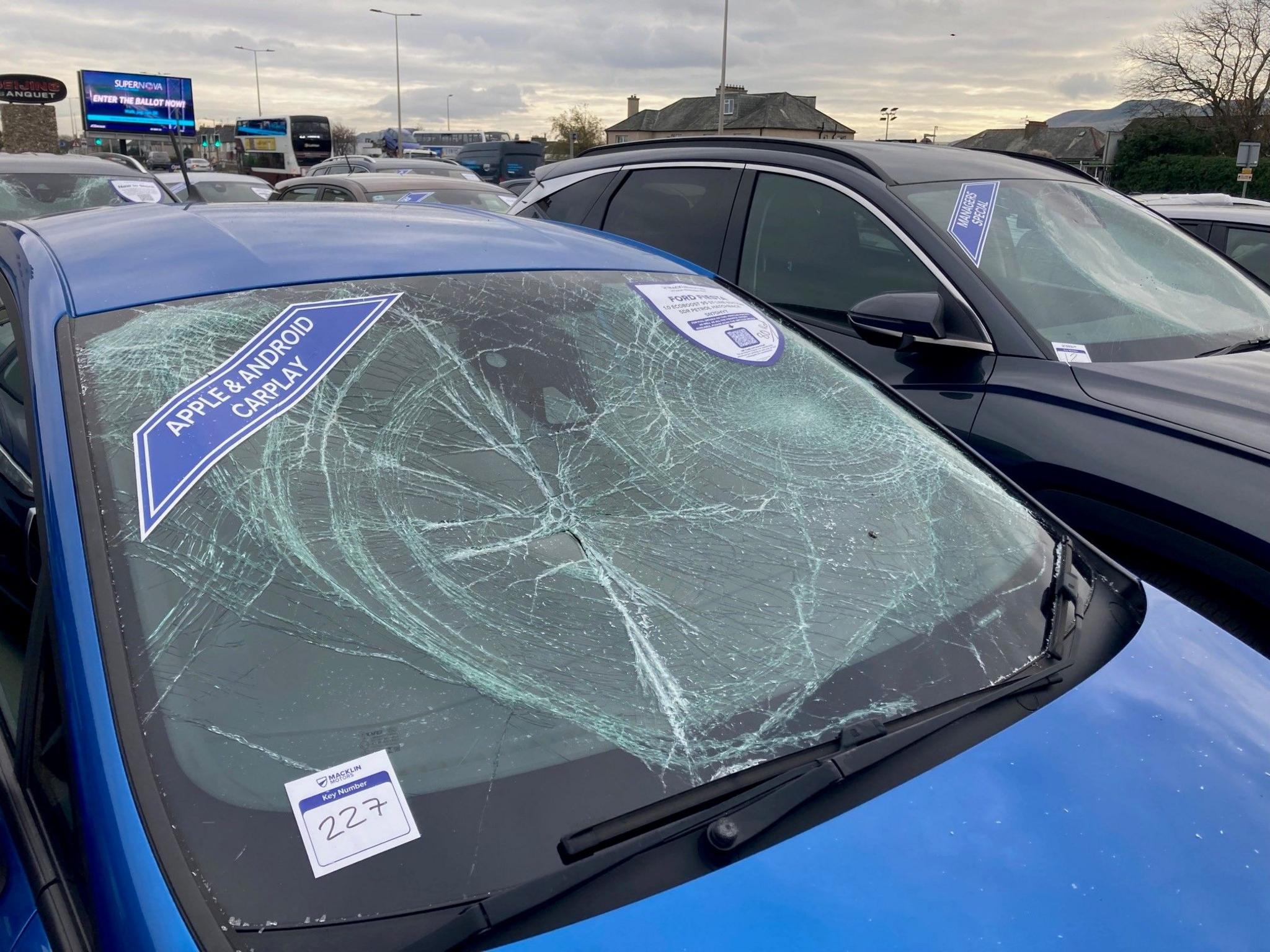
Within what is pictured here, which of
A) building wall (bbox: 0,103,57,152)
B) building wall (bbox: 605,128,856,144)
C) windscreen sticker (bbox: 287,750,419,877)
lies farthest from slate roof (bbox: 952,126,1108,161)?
windscreen sticker (bbox: 287,750,419,877)

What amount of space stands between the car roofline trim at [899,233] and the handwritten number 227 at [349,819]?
2.38 meters

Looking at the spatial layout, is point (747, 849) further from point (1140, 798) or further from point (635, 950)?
point (1140, 798)

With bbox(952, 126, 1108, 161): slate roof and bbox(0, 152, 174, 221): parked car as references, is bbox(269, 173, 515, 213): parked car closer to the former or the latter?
bbox(0, 152, 174, 221): parked car

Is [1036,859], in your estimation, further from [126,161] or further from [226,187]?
[226,187]

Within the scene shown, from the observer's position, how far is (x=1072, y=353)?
2850mm

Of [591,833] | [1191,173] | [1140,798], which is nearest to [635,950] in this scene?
[591,833]

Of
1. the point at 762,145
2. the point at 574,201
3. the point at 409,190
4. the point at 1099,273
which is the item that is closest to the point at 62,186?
the point at 409,190

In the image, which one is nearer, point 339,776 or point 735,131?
point 339,776

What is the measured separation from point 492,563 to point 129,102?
128 ft

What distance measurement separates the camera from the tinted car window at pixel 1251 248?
5340 mm

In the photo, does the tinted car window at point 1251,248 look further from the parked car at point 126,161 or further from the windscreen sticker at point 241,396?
the parked car at point 126,161

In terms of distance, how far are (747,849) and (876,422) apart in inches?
45.0

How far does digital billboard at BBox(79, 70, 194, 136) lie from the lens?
31.7m

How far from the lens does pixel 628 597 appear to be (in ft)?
4.64
